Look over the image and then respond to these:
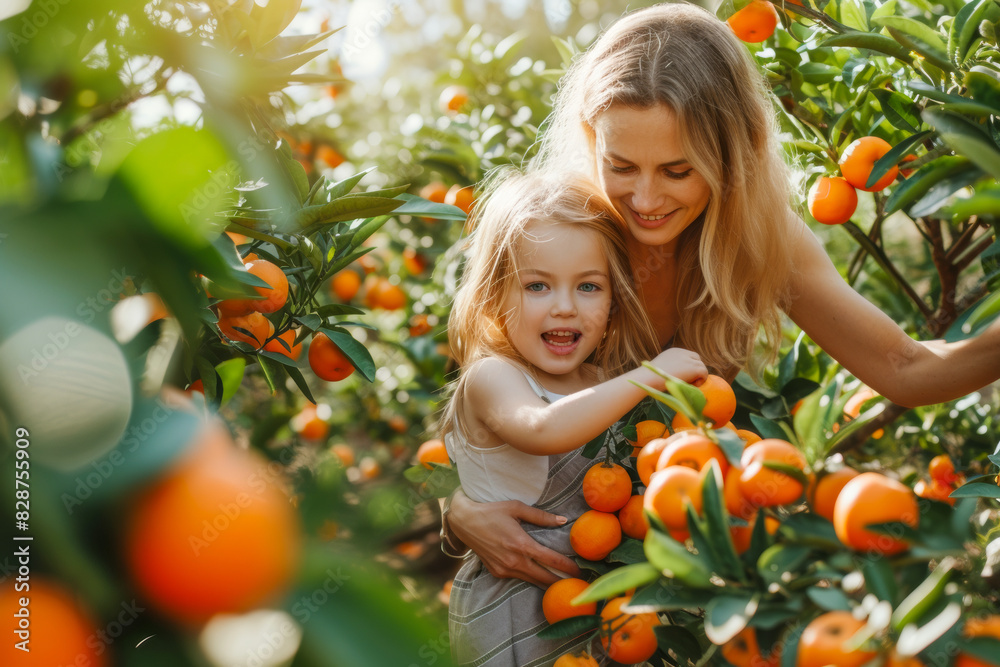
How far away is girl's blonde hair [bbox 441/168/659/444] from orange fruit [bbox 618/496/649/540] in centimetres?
39

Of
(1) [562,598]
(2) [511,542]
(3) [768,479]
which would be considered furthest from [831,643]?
(2) [511,542]

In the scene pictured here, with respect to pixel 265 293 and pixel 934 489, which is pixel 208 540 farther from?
pixel 934 489

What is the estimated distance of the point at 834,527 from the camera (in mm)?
618

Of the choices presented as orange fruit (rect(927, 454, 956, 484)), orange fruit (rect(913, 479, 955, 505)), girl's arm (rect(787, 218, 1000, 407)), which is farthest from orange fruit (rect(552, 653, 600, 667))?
orange fruit (rect(927, 454, 956, 484))

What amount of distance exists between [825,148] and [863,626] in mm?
1063

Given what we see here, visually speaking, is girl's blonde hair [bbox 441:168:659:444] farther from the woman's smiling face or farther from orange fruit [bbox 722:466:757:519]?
orange fruit [bbox 722:466:757:519]

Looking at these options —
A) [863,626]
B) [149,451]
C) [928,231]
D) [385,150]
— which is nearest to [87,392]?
[149,451]

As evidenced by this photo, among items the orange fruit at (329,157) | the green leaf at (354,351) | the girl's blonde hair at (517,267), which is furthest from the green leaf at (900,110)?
the orange fruit at (329,157)

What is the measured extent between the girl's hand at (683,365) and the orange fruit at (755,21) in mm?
734

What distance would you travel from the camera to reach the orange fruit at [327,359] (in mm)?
1331

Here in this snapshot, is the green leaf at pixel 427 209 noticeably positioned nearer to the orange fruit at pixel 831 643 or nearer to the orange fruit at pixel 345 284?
the orange fruit at pixel 831 643

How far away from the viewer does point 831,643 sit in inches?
20.8

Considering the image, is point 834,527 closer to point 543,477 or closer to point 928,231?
point 543,477

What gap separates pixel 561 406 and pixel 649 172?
49 cm
